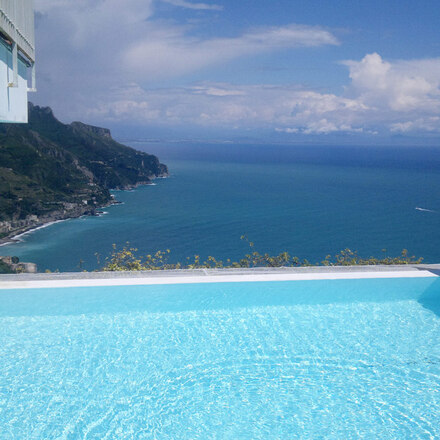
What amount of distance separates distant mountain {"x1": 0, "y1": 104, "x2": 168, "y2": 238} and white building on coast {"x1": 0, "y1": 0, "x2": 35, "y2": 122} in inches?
1413

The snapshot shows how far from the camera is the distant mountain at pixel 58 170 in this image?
1617 inches

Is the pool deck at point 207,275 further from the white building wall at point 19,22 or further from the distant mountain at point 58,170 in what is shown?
the distant mountain at point 58,170

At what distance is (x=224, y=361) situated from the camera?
3859 mm

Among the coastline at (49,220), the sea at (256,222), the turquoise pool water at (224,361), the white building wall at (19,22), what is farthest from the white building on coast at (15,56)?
the coastline at (49,220)

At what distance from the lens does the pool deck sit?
4.71 meters

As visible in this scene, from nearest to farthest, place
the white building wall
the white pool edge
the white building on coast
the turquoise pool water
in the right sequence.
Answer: the turquoise pool water → the white building wall → the white building on coast → the white pool edge

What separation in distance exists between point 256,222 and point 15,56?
37174mm

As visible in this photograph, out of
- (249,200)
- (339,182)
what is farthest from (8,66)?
(339,182)

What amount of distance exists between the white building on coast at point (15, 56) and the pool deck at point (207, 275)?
1533mm

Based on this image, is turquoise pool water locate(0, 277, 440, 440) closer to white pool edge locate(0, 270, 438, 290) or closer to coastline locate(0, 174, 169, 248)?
white pool edge locate(0, 270, 438, 290)

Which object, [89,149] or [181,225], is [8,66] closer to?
[181,225]

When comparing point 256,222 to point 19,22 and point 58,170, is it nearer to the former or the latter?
point 58,170

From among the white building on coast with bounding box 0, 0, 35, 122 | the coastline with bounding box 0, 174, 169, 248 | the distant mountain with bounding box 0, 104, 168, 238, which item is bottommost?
the coastline with bounding box 0, 174, 169, 248

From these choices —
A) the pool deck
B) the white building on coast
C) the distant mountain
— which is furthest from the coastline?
the pool deck
